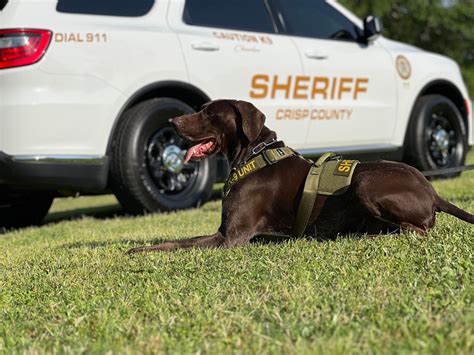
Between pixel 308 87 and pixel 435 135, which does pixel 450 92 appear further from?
pixel 308 87

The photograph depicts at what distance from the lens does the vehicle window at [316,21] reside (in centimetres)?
688

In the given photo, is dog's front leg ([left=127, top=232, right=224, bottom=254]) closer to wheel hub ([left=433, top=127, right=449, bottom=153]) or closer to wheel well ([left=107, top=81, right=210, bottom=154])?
wheel well ([left=107, top=81, right=210, bottom=154])

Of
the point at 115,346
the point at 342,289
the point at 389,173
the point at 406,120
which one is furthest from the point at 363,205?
the point at 406,120

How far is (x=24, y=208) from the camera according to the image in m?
6.66

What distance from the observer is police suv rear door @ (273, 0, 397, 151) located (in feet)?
22.1

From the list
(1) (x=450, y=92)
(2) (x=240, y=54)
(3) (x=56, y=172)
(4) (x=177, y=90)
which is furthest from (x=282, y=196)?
(1) (x=450, y=92)

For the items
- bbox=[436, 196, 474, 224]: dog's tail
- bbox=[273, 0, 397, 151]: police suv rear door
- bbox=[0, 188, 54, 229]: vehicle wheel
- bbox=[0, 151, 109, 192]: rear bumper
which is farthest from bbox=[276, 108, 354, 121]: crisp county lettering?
bbox=[436, 196, 474, 224]: dog's tail

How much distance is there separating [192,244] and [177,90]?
2543 millimetres

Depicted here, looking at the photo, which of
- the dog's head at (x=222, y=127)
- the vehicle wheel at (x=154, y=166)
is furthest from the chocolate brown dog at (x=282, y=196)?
the vehicle wheel at (x=154, y=166)

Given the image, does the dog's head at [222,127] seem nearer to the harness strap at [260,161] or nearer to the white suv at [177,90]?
the harness strap at [260,161]

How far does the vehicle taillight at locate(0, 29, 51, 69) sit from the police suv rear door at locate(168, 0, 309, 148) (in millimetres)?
1301

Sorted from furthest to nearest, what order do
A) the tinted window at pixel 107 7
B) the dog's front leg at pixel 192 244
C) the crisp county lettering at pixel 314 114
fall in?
the crisp county lettering at pixel 314 114 → the tinted window at pixel 107 7 → the dog's front leg at pixel 192 244

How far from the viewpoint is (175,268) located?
11.0ft

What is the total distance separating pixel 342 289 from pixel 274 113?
3845 mm
